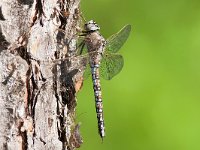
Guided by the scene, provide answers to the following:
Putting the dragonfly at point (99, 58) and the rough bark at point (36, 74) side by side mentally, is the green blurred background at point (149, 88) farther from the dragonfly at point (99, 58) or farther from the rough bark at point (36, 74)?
the rough bark at point (36, 74)

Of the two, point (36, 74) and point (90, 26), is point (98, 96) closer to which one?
point (90, 26)

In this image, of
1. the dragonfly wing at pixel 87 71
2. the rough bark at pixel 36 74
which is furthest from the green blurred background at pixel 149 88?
the rough bark at pixel 36 74

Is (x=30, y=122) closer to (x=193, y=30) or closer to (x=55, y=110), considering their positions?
(x=55, y=110)

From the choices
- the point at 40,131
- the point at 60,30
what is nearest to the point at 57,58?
the point at 60,30

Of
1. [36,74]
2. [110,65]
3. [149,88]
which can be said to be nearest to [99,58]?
[110,65]

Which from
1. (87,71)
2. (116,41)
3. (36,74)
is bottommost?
(36,74)

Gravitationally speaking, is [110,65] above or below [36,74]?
above
